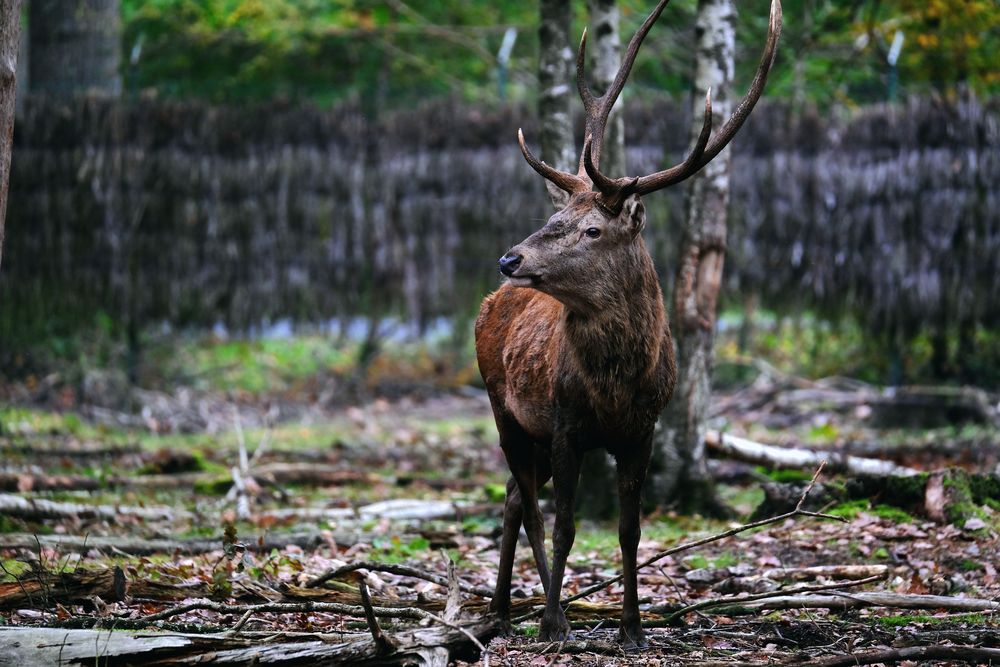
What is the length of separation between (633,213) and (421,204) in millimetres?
8863

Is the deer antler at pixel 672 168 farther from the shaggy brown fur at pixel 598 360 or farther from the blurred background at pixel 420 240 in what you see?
the blurred background at pixel 420 240

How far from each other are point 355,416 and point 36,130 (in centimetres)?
523

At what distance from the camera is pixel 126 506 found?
25.6ft

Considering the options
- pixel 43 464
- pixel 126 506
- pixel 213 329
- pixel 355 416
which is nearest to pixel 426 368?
pixel 355 416

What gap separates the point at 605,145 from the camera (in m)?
7.95

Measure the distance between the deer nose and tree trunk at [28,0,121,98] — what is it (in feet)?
35.3

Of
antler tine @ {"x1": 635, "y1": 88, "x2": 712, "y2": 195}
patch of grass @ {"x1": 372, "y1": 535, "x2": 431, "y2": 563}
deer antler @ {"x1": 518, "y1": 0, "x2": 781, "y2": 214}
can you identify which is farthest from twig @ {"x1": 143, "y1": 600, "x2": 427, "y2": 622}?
antler tine @ {"x1": 635, "y1": 88, "x2": 712, "y2": 195}

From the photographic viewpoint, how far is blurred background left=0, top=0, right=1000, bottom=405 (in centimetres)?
1243

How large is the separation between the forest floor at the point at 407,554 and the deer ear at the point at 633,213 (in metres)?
1.67

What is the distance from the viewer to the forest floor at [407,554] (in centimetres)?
452

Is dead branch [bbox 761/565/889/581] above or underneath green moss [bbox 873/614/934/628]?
underneath

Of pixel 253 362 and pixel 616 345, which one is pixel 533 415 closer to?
pixel 616 345

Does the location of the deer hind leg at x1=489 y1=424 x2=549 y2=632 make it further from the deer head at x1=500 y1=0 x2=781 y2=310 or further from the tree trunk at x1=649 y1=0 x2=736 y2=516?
the tree trunk at x1=649 y1=0 x2=736 y2=516

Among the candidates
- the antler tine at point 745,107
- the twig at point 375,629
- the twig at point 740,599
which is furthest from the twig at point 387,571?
the antler tine at point 745,107
